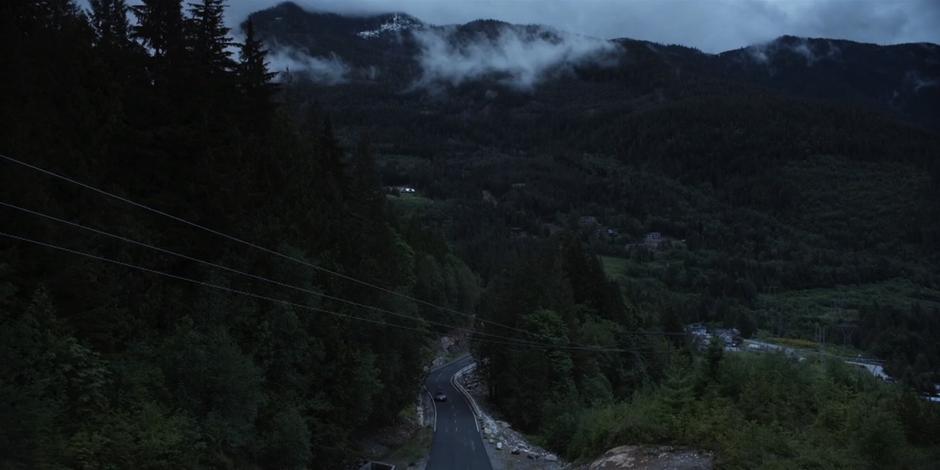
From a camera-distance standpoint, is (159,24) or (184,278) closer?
(184,278)

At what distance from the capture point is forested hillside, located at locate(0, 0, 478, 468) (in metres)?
17.2

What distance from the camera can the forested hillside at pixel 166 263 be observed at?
17.2 m

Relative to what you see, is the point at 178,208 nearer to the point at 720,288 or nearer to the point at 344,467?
the point at 344,467

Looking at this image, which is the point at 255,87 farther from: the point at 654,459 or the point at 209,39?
the point at 654,459

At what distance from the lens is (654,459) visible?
18.2m

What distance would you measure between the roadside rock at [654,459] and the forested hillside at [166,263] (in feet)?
40.7

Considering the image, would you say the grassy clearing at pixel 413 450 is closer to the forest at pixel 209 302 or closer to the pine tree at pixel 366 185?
the forest at pixel 209 302

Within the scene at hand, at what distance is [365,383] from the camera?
110ft

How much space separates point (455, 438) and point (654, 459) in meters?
32.2

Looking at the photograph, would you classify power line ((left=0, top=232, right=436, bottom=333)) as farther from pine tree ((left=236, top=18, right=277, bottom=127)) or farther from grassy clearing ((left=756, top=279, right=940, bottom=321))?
grassy clearing ((left=756, top=279, right=940, bottom=321))

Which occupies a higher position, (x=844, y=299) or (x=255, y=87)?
(x=255, y=87)

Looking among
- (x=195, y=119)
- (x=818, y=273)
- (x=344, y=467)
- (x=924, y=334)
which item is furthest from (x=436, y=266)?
(x=818, y=273)

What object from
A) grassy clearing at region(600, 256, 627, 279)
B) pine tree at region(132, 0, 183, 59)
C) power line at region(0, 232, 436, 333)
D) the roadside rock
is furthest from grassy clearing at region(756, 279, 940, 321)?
pine tree at region(132, 0, 183, 59)

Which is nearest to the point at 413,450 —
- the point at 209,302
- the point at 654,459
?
the point at 209,302
